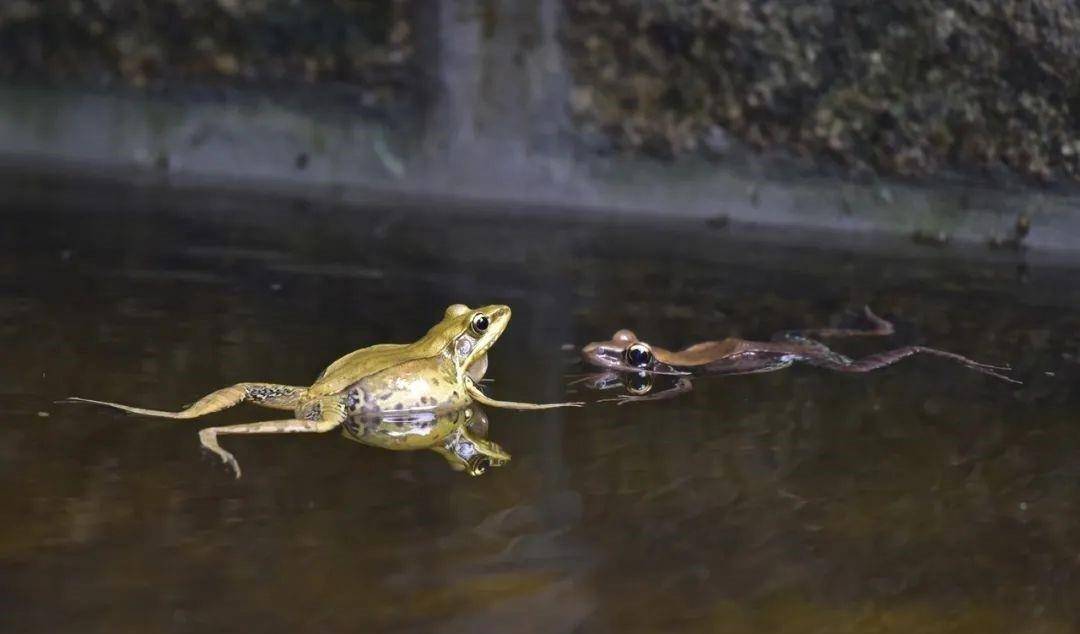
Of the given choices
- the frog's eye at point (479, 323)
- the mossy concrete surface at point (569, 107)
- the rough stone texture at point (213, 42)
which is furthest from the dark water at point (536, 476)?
the rough stone texture at point (213, 42)

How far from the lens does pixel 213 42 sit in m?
3.31

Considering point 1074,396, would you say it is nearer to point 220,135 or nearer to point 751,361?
point 751,361

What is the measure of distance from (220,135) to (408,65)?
0.67m

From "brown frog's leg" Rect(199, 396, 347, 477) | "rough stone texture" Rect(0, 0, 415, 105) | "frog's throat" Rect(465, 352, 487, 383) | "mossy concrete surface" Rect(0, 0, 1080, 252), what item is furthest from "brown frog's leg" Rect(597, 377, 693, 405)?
"rough stone texture" Rect(0, 0, 415, 105)

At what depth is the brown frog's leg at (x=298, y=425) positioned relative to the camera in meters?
1.34

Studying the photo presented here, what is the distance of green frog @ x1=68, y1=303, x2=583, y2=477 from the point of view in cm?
145

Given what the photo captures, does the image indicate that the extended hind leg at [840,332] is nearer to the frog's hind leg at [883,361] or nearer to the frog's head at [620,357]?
the frog's hind leg at [883,361]

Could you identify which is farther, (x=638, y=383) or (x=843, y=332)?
(x=843, y=332)

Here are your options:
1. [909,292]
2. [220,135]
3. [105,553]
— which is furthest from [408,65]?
[105,553]

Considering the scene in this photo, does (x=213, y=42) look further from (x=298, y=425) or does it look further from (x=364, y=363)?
(x=298, y=425)

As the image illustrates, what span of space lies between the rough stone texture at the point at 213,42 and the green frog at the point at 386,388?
178cm

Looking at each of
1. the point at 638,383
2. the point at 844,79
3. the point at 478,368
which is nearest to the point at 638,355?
the point at 638,383

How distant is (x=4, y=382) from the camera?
1525 mm

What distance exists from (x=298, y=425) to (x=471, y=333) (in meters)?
0.34
